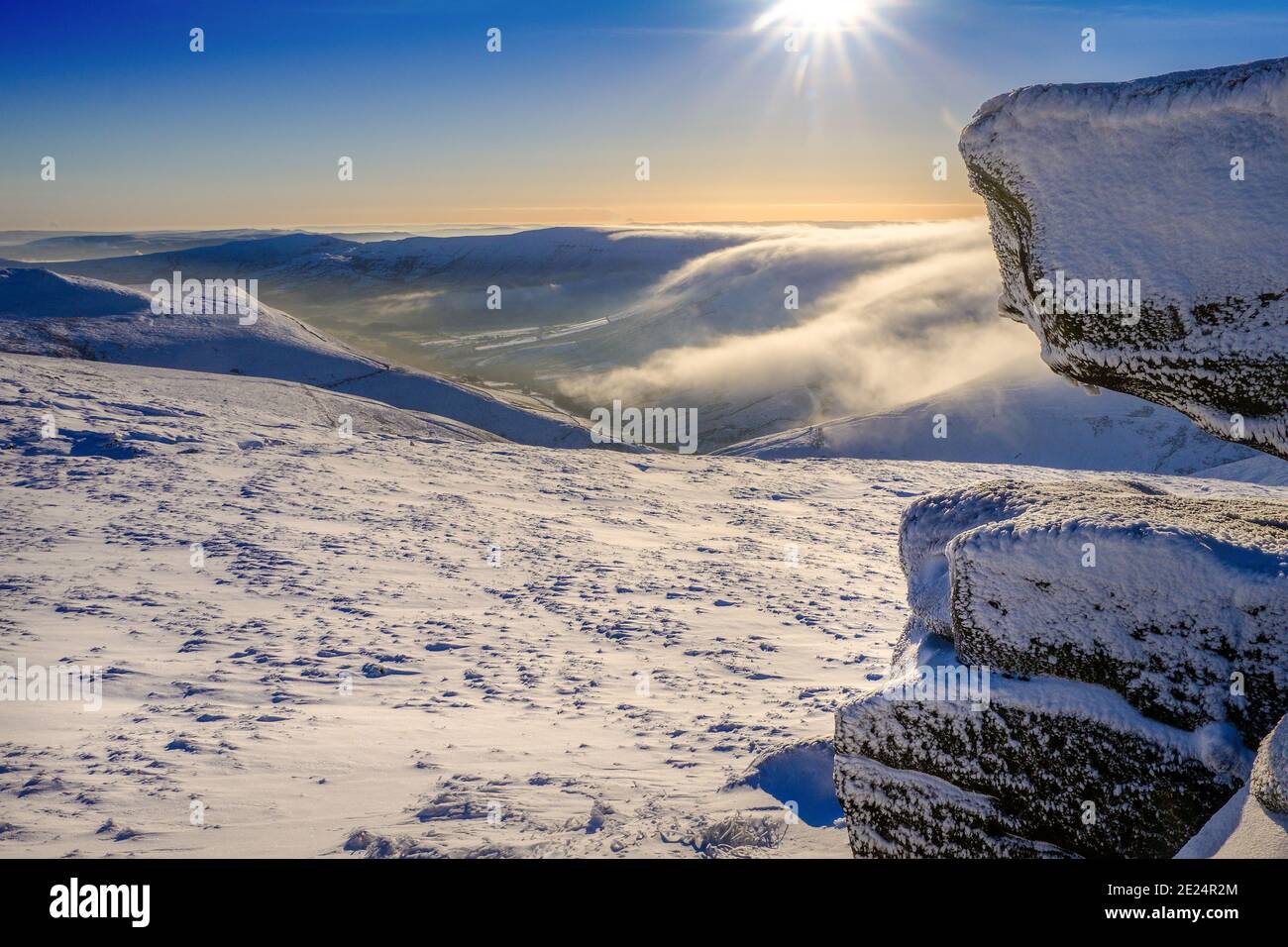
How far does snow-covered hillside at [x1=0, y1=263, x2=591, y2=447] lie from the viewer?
3459 centimetres

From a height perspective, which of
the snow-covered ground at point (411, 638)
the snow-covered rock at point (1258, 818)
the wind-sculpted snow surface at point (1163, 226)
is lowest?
the snow-covered ground at point (411, 638)

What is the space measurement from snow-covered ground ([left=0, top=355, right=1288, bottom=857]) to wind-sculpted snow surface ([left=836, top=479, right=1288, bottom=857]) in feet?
4.33

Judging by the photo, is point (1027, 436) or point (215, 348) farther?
point (215, 348)

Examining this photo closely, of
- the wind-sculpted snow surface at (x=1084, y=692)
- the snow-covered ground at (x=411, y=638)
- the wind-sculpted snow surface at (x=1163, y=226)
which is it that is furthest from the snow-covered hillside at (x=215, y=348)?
the wind-sculpted snow surface at (x=1163, y=226)

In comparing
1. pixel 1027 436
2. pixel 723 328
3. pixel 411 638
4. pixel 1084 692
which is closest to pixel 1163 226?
pixel 1084 692

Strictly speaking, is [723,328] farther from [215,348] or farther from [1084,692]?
[1084,692]

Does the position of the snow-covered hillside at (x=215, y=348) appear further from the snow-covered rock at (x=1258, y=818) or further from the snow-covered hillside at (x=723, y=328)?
the snow-covered rock at (x=1258, y=818)

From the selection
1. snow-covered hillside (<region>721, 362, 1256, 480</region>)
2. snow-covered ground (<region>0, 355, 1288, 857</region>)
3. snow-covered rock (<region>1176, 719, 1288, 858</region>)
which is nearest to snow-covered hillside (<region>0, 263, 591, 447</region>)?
snow-covered hillside (<region>721, 362, 1256, 480</region>)

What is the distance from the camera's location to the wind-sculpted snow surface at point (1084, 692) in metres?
3.60

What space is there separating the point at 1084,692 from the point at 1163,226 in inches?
79.7

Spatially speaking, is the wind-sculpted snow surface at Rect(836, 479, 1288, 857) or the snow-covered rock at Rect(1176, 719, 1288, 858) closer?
the snow-covered rock at Rect(1176, 719, 1288, 858)

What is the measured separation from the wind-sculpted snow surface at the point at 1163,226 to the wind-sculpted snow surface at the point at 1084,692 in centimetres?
69

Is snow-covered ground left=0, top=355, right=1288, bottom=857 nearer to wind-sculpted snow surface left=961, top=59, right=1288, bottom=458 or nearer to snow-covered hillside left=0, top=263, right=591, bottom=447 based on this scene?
wind-sculpted snow surface left=961, top=59, right=1288, bottom=458

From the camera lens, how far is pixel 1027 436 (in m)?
36.8
